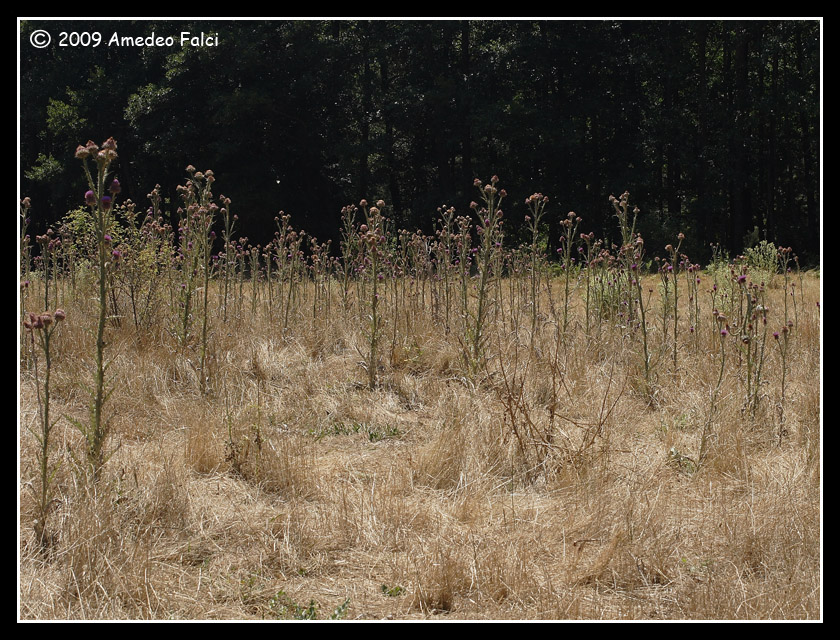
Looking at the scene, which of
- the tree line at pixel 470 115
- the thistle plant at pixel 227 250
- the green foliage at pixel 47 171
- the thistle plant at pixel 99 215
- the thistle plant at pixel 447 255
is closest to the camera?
the thistle plant at pixel 99 215

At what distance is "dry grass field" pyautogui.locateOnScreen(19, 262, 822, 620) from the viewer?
2199 millimetres

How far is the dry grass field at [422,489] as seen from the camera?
7.22 feet

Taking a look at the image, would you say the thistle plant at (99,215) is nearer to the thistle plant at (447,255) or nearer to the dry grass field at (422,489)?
the dry grass field at (422,489)

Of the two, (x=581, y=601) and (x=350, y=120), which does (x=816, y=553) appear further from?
(x=350, y=120)

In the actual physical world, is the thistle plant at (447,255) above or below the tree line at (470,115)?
below

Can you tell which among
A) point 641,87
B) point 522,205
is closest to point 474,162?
point 522,205

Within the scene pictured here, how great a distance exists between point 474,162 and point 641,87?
4.92 m

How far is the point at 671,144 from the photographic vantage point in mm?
18594

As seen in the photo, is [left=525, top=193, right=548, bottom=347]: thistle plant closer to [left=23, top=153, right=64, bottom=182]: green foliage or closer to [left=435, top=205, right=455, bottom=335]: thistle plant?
[left=435, top=205, right=455, bottom=335]: thistle plant

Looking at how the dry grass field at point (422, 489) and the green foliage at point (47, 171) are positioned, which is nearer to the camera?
the dry grass field at point (422, 489)

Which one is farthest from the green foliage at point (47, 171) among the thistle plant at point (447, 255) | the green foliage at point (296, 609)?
the green foliage at point (296, 609)

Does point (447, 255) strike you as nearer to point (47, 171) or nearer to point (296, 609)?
point (296, 609)

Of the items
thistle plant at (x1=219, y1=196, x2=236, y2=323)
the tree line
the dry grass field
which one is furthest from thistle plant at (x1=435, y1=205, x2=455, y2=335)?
the tree line

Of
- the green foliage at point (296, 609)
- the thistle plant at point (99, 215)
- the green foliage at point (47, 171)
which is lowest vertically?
the green foliage at point (296, 609)
